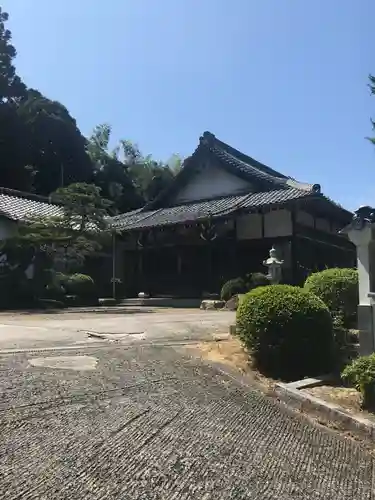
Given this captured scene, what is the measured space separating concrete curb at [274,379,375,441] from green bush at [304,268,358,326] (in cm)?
172

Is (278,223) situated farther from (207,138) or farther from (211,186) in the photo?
(207,138)

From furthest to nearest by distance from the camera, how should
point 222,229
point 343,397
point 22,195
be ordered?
point 22,195 < point 222,229 < point 343,397

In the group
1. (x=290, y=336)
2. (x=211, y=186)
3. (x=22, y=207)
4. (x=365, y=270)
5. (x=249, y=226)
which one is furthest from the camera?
(x=22, y=207)

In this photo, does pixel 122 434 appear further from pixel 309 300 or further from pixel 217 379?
pixel 309 300

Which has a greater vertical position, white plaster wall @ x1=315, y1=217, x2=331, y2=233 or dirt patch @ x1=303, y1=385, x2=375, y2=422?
white plaster wall @ x1=315, y1=217, x2=331, y2=233

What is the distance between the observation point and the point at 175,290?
912 inches

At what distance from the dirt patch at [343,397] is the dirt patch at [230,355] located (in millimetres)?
586

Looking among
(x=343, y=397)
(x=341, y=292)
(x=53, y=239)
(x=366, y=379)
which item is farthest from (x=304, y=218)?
(x=366, y=379)

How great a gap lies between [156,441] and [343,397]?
2380 millimetres

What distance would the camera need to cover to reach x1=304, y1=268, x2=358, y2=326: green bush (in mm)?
7328

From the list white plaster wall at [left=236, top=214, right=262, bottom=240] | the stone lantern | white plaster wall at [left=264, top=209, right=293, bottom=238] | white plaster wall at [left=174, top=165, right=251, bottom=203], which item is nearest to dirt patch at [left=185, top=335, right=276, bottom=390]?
the stone lantern

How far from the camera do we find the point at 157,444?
365cm

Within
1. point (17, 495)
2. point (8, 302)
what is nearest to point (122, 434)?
point (17, 495)

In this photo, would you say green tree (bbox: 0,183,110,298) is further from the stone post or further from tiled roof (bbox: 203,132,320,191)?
the stone post
